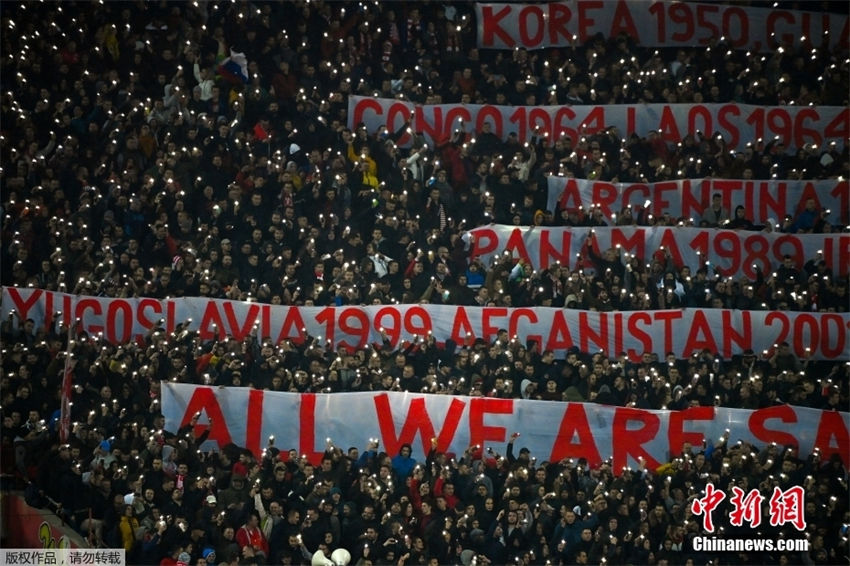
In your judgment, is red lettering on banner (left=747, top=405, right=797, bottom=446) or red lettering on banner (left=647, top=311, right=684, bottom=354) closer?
red lettering on banner (left=747, top=405, right=797, bottom=446)

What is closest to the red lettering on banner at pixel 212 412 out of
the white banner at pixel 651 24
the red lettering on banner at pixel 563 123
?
the red lettering on banner at pixel 563 123

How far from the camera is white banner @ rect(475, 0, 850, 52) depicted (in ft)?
78.6

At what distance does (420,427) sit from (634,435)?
2.52 metres

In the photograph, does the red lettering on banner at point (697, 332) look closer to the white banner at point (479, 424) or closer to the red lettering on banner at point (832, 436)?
the white banner at point (479, 424)

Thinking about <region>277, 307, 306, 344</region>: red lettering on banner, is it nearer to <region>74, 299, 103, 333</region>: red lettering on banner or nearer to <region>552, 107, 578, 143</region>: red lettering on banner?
<region>74, 299, 103, 333</region>: red lettering on banner

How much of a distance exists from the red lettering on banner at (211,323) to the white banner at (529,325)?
0.01 m

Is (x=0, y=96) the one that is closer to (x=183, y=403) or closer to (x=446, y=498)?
(x=183, y=403)

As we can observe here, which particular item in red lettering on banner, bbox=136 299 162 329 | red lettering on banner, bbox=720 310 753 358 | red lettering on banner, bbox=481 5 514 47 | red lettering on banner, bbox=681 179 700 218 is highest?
red lettering on banner, bbox=481 5 514 47

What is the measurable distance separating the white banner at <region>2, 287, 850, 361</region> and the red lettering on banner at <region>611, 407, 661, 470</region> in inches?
69.3

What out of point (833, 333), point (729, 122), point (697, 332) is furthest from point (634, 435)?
point (729, 122)

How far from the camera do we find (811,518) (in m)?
15.9

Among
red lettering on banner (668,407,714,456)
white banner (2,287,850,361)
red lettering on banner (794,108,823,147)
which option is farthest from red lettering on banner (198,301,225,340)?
red lettering on banner (794,108,823,147)

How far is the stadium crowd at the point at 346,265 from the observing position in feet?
51.9

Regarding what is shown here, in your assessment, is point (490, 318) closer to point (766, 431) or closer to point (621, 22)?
point (766, 431)
